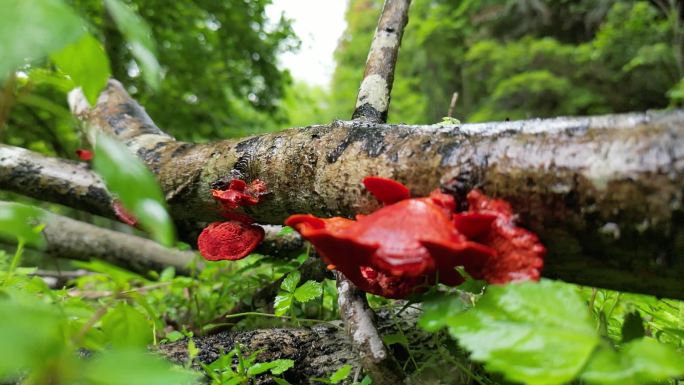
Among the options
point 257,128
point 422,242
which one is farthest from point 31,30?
point 257,128

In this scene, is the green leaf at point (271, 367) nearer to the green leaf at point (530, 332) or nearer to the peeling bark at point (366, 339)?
the peeling bark at point (366, 339)

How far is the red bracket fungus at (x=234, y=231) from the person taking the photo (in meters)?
1.50

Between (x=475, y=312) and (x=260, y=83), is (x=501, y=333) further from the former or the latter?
(x=260, y=83)

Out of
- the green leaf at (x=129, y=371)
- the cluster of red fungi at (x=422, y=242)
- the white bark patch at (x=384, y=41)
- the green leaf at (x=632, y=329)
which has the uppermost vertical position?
the white bark patch at (x=384, y=41)

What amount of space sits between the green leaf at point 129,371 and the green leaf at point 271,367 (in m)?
0.72

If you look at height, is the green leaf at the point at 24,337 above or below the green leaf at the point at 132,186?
below

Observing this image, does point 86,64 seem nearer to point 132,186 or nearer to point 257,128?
point 132,186

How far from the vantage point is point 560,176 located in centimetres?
96

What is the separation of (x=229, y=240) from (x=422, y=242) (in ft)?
2.93

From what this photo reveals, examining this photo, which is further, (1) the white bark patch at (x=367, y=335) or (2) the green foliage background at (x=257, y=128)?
(1) the white bark patch at (x=367, y=335)

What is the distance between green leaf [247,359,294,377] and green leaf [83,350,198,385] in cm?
72

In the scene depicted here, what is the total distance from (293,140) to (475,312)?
34.1 inches

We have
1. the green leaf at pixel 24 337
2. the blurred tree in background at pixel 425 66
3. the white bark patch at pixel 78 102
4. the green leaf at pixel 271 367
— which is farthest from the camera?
the blurred tree in background at pixel 425 66

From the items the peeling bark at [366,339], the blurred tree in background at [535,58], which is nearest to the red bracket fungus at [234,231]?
the peeling bark at [366,339]
